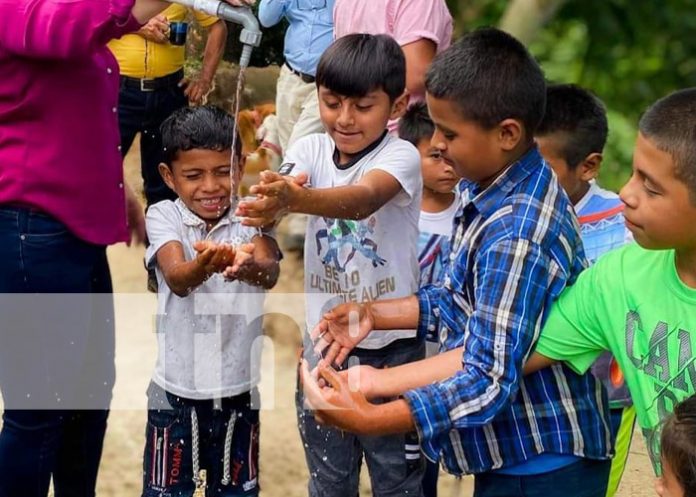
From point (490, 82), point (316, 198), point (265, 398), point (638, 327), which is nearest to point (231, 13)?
point (316, 198)

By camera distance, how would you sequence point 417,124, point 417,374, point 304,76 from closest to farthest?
point 417,374 → point 417,124 → point 304,76

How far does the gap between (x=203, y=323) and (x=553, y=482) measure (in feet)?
4.00

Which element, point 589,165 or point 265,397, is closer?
point 589,165

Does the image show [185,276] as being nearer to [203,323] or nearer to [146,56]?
[203,323]

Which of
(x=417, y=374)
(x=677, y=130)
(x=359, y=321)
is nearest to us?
(x=677, y=130)

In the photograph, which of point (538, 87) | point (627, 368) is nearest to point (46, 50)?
point (538, 87)

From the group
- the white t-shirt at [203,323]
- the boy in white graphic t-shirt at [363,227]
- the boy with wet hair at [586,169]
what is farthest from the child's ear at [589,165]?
the white t-shirt at [203,323]

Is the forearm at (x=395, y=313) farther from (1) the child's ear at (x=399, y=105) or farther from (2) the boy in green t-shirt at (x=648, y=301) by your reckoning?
(1) the child's ear at (x=399, y=105)

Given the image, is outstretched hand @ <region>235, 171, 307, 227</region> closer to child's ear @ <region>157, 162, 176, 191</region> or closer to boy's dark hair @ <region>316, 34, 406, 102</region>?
boy's dark hair @ <region>316, 34, 406, 102</region>

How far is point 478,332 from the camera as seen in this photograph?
258 centimetres

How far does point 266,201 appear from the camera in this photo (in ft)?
9.53

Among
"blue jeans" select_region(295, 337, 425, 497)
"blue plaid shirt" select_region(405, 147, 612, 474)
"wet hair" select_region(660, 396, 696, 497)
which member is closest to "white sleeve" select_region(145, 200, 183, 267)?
"blue jeans" select_region(295, 337, 425, 497)

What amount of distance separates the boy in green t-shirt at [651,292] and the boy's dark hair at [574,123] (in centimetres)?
109

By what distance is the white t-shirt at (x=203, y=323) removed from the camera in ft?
11.5
